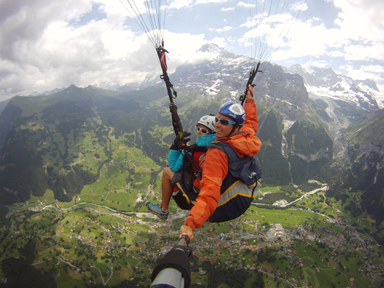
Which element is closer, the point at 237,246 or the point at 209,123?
the point at 209,123

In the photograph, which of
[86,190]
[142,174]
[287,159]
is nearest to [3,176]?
[86,190]

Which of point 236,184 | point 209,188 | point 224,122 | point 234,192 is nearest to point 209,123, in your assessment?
point 224,122

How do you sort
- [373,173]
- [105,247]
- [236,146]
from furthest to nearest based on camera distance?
[373,173]
[105,247]
[236,146]

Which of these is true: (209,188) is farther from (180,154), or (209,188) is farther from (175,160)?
(175,160)

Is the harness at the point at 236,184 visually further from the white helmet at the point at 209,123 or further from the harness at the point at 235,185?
the white helmet at the point at 209,123

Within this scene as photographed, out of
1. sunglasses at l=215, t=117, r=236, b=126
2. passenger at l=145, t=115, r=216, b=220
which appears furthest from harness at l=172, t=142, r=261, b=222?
passenger at l=145, t=115, r=216, b=220

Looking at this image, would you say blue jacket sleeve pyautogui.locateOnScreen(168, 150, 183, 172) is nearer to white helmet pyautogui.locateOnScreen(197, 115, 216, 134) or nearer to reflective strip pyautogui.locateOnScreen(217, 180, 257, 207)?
white helmet pyautogui.locateOnScreen(197, 115, 216, 134)

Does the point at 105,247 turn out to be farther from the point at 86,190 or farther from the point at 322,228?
the point at 322,228
